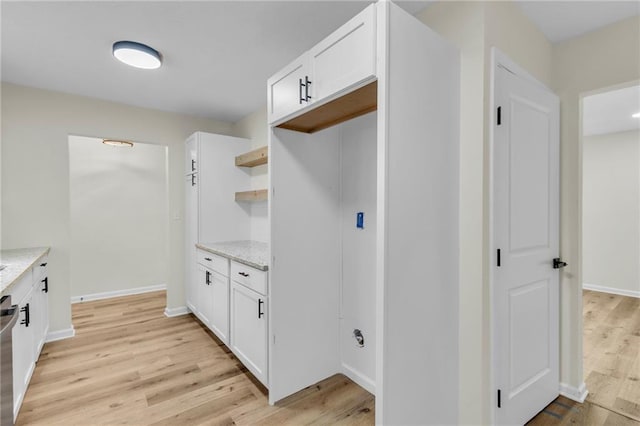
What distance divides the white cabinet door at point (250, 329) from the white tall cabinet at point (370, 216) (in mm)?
158

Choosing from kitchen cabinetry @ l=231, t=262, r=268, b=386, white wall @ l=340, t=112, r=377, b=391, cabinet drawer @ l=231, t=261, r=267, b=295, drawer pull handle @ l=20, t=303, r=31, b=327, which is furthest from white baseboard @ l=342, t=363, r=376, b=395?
drawer pull handle @ l=20, t=303, r=31, b=327

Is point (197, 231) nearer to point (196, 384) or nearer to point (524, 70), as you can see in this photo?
point (196, 384)

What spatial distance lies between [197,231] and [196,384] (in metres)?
1.64

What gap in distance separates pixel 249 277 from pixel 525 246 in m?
1.82

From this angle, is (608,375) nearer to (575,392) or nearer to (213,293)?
(575,392)

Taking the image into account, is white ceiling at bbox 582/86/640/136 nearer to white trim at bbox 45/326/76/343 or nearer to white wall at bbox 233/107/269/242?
white wall at bbox 233/107/269/242

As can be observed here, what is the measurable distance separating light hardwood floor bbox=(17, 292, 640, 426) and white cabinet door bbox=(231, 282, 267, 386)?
0.50ft

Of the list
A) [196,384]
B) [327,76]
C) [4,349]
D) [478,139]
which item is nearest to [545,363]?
[478,139]

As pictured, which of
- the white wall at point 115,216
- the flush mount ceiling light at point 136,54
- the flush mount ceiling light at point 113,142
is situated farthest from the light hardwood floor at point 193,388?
the flush mount ceiling light at point 136,54

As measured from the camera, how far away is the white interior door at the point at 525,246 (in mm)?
1669

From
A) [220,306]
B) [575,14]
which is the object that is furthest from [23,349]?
[575,14]

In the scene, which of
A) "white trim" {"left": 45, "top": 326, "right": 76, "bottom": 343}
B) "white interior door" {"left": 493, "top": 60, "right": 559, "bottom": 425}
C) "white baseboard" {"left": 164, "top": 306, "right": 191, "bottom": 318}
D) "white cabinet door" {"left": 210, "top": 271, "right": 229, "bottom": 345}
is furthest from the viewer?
"white baseboard" {"left": 164, "top": 306, "right": 191, "bottom": 318}

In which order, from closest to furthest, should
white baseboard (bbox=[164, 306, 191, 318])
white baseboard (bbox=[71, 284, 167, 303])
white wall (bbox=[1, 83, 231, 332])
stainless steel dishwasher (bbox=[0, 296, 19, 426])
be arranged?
stainless steel dishwasher (bbox=[0, 296, 19, 426]), white wall (bbox=[1, 83, 231, 332]), white baseboard (bbox=[164, 306, 191, 318]), white baseboard (bbox=[71, 284, 167, 303])

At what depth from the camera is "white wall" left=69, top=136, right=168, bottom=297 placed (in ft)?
14.2
